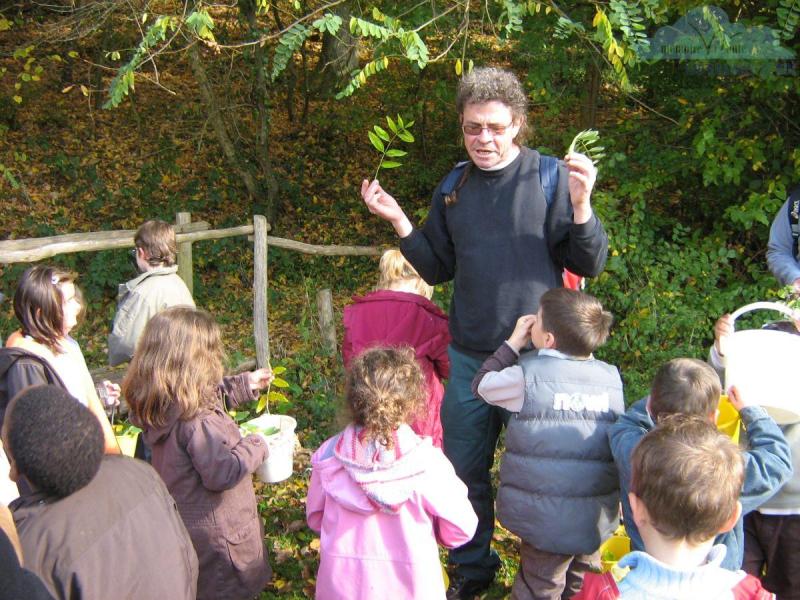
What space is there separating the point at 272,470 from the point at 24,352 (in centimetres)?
114

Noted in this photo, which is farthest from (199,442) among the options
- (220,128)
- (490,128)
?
(220,128)

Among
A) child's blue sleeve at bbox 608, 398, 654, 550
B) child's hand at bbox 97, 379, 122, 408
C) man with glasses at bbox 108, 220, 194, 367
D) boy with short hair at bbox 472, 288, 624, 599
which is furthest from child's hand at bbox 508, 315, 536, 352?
child's hand at bbox 97, 379, 122, 408

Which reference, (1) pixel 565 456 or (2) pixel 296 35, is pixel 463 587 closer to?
(1) pixel 565 456

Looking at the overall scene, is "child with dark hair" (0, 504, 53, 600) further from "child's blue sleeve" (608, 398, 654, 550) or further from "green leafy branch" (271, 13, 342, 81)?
"green leafy branch" (271, 13, 342, 81)

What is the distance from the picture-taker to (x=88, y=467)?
5.91 ft

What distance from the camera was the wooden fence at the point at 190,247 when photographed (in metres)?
4.45

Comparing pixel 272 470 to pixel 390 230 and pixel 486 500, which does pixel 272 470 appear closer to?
pixel 486 500

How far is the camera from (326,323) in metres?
6.37

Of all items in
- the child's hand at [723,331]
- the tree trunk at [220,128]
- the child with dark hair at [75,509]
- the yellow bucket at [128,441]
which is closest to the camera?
the child with dark hair at [75,509]

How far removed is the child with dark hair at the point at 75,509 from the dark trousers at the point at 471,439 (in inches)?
58.0

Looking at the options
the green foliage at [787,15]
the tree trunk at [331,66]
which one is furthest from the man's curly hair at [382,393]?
the tree trunk at [331,66]

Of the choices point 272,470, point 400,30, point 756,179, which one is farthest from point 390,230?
point 272,470

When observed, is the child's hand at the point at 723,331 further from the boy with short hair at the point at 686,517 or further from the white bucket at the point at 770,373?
the boy with short hair at the point at 686,517

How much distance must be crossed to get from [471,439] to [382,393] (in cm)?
92
